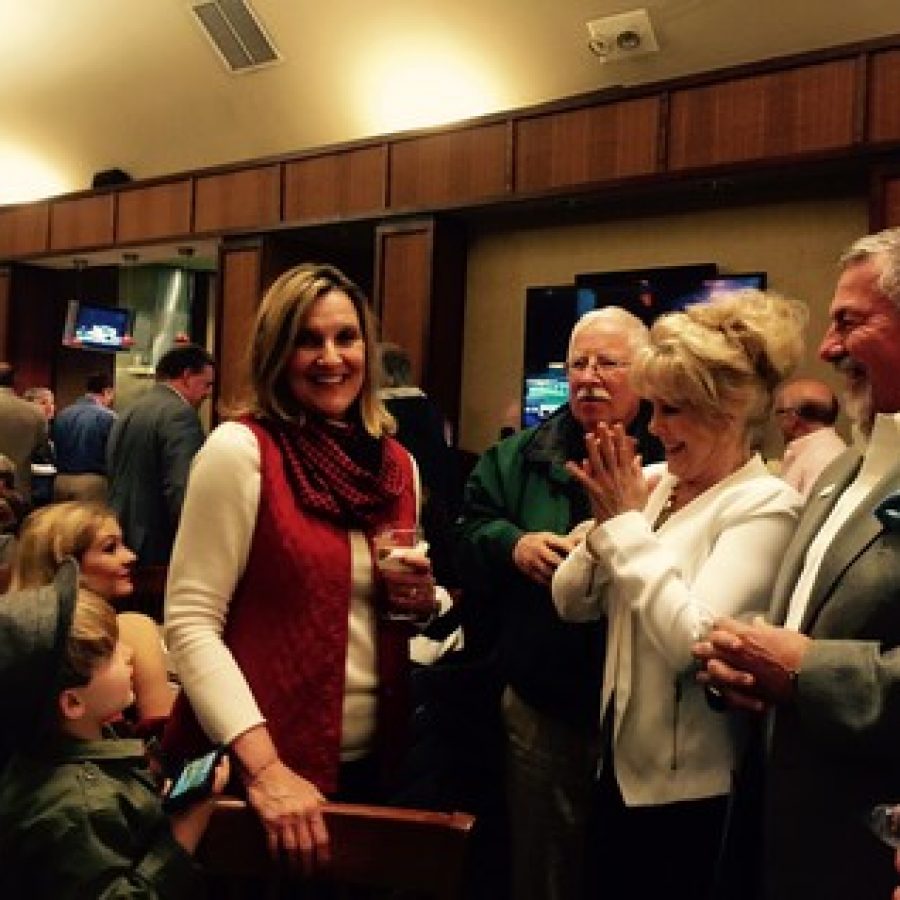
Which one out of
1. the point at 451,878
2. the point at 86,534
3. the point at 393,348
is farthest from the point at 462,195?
the point at 451,878

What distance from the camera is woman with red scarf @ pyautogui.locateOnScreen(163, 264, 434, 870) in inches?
66.6

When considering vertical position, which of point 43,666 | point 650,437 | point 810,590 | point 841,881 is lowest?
point 841,881

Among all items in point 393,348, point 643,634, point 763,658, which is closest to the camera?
point 763,658

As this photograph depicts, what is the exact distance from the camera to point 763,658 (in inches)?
59.6

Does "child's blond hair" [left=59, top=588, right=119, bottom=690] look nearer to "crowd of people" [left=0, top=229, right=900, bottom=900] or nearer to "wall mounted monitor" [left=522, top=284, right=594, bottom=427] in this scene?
"crowd of people" [left=0, top=229, right=900, bottom=900]

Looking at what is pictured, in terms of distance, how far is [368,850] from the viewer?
4.71 ft

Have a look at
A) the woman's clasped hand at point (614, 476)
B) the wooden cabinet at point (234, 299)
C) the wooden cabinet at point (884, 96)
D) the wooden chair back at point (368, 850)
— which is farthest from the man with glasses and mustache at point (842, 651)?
the wooden cabinet at point (234, 299)

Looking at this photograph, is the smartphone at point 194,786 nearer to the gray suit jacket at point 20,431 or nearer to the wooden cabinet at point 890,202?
the wooden cabinet at point 890,202

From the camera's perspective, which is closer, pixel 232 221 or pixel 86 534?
pixel 86 534

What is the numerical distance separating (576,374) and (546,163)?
14.4 feet

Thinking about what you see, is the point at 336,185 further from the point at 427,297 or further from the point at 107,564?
the point at 107,564

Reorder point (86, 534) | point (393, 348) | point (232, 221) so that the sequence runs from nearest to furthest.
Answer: point (86, 534), point (393, 348), point (232, 221)

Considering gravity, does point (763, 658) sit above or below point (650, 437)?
below

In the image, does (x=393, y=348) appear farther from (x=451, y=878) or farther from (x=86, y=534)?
(x=451, y=878)
